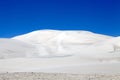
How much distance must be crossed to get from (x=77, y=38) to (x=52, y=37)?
17.7ft

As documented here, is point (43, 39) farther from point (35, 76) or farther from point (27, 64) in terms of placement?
point (35, 76)

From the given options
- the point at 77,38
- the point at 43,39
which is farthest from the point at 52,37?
the point at 77,38

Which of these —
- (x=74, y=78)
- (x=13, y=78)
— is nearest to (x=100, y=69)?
(x=74, y=78)

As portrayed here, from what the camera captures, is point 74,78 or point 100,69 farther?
point 100,69

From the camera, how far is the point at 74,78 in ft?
45.3

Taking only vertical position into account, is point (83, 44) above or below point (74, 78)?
above

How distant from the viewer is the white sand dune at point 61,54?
1925 cm

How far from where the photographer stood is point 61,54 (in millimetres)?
32531

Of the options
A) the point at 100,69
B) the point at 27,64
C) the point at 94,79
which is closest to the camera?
the point at 94,79

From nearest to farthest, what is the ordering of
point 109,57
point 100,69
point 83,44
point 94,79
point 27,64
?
→ point 94,79
point 100,69
point 27,64
point 109,57
point 83,44

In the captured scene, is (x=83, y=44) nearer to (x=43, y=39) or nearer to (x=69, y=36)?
(x=69, y=36)

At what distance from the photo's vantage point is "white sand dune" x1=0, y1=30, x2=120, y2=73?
19.2 meters

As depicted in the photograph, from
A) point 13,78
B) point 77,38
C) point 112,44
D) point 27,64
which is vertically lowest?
point 13,78

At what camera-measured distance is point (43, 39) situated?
52562mm
